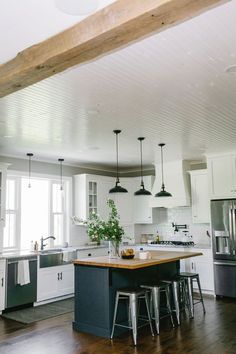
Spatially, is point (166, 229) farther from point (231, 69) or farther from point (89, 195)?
point (231, 69)

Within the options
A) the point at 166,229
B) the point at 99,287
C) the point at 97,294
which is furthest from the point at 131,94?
the point at 166,229

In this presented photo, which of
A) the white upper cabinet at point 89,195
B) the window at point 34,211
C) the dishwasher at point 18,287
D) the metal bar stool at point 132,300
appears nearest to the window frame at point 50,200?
the window at point 34,211

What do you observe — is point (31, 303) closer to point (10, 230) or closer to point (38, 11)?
point (10, 230)

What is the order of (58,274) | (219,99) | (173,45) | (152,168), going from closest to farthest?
(173,45) → (219,99) → (58,274) → (152,168)

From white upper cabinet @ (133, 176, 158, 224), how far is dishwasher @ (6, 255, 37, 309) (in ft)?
10.3

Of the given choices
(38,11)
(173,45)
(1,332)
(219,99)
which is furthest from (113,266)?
(38,11)

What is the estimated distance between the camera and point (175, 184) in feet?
25.5

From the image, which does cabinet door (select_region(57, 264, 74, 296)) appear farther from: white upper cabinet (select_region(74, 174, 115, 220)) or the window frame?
white upper cabinet (select_region(74, 174, 115, 220))

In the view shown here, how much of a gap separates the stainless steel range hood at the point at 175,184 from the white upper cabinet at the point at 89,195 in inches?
48.8

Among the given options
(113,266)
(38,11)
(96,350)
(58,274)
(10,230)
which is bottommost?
(96,350)

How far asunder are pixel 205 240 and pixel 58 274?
3328 millimetres

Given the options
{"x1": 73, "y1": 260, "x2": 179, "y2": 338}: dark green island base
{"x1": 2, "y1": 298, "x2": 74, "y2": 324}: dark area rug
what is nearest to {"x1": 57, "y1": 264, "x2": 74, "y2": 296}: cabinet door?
{"x1": 2, "y1": 298, "x2": 74, "y2": 324}: dark area rug

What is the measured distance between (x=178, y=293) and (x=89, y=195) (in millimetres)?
3467

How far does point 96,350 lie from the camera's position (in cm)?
400
